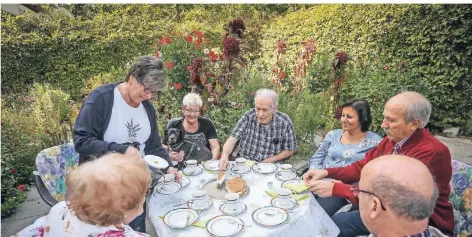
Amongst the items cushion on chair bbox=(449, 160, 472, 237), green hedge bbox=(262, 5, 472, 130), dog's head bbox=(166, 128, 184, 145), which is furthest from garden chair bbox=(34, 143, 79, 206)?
green hedge bbox=(262, 5, 472, 130)

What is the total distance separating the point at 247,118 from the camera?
13.0 ft

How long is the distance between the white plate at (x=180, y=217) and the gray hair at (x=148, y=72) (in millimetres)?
1042

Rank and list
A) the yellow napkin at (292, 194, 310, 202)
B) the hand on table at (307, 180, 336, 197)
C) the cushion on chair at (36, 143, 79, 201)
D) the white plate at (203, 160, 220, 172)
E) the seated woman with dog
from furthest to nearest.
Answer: the seated woman with dog → the white plate at (203, 160, 220, 172) → the cushion on chair at (36, 143, 79, 201) → the hand on table at (307, 180, 336, 197) → the yellow napkin at (292, 194, 310, 202)

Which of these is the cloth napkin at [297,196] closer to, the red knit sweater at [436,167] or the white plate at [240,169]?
the red knit sweater at [436,167]

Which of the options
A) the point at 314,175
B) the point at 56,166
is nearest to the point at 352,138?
the point at 314,175

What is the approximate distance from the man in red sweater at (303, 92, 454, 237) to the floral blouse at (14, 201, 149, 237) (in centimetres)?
161

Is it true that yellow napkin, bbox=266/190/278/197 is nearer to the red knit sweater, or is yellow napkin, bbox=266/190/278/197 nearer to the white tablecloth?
the white tablecloth

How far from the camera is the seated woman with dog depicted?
380 centimetres

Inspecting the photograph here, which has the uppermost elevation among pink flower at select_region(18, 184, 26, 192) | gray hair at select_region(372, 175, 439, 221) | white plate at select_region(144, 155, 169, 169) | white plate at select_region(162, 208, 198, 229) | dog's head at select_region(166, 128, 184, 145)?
gray hair at select_region(372, 175, 439, 221)

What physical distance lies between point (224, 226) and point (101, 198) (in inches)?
36.3

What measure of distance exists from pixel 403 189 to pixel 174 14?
49.2 ft

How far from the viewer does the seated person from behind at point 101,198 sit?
1557mm

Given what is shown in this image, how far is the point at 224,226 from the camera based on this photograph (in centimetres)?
220

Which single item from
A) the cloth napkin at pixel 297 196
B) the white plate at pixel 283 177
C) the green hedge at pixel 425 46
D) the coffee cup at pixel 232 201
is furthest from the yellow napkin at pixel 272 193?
the green hedge at pixel 425 46
